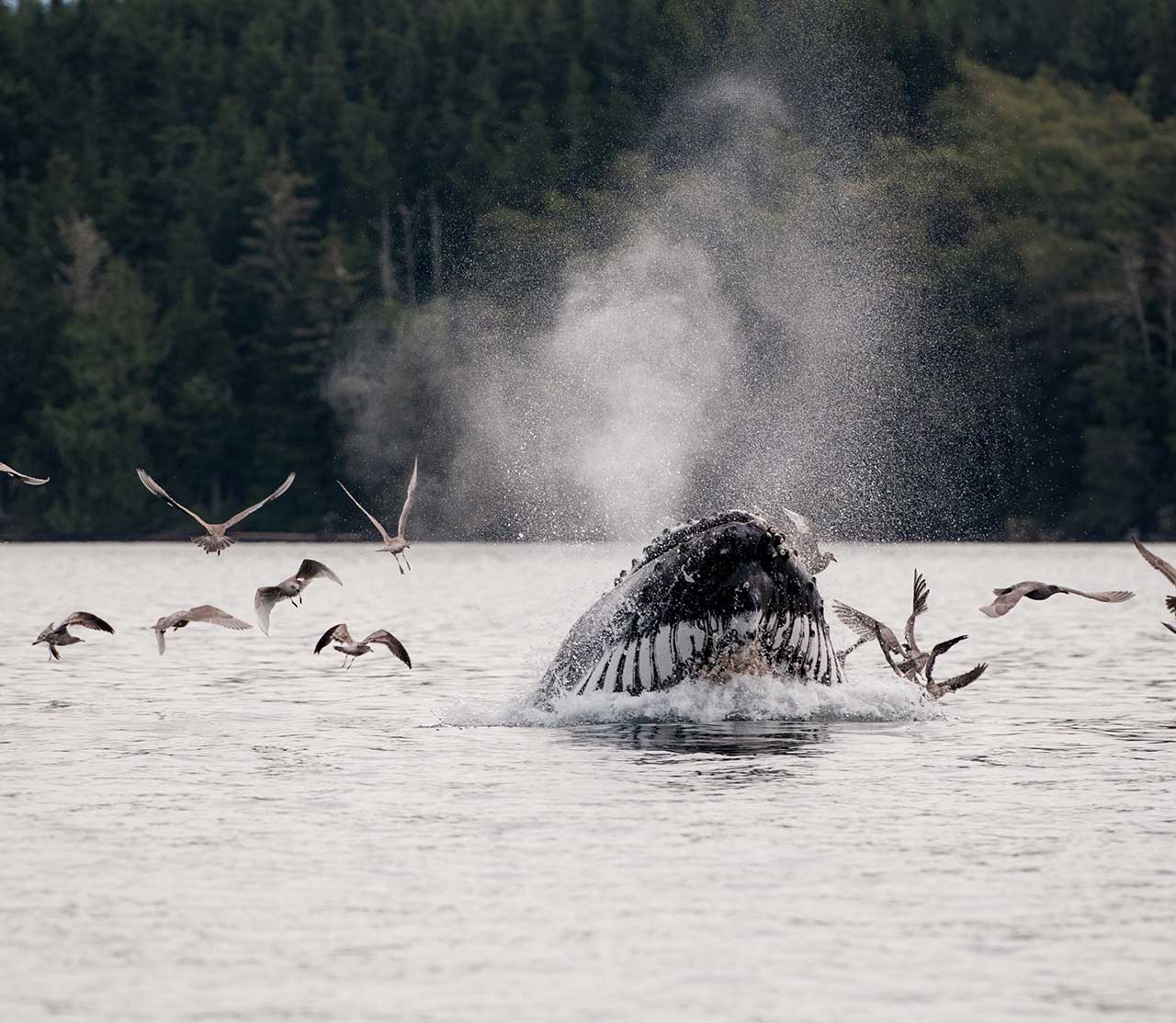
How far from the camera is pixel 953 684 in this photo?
71.0ft

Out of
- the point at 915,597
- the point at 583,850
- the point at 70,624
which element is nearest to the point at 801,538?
the point at 915,597

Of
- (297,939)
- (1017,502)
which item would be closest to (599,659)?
(297,939)

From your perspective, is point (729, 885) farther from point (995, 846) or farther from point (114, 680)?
point (114, 680)

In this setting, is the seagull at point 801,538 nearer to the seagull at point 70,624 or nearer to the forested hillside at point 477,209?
the seagull at point 70,624

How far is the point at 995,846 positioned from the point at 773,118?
116152mm

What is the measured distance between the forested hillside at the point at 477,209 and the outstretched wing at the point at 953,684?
87.2m

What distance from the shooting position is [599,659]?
66.8 feet

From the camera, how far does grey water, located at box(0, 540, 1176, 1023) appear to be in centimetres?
1059

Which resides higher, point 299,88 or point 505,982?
point 299,88

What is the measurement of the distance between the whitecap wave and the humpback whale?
16 cm

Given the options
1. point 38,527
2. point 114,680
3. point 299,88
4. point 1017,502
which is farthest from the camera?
point 299,88

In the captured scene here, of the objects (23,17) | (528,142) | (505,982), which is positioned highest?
(23,17)

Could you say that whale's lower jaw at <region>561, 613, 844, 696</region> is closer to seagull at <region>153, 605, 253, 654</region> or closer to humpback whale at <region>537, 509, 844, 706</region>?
humpback whale at <region>537, 509, 844, 706</region>

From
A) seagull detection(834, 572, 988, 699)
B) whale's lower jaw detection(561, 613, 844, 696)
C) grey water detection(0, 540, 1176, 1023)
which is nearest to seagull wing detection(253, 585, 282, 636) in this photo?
grey water detection(0, 540, 1176, 1023)
